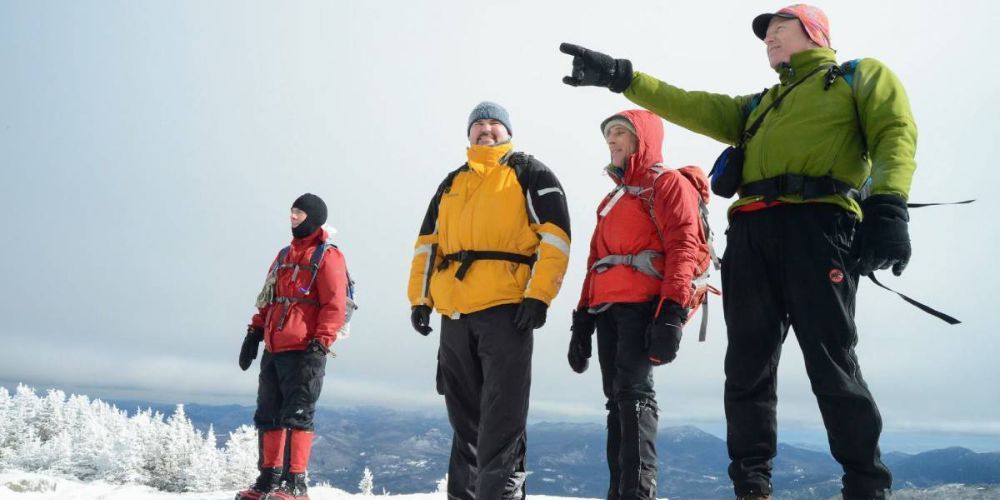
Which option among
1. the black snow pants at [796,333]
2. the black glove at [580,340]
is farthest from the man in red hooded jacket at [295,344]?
the black snow pants at [796,333]

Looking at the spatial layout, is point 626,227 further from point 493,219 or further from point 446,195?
point 446,195

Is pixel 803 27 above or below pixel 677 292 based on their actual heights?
above

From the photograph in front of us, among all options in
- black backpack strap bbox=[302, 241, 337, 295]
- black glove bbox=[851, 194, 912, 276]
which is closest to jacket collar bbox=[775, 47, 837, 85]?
black glove bbox=[851, 194, 912, 276]

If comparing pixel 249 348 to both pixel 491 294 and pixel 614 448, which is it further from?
pixel 614 448

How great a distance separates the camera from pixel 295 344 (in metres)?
7.53

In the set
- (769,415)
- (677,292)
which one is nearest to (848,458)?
(769,415)

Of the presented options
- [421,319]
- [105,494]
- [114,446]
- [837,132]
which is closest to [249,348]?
[105,494]

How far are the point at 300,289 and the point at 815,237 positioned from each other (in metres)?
5.99

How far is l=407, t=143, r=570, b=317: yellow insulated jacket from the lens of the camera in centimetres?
491

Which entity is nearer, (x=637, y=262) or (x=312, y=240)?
(x=637, y=262)

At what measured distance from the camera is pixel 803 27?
4.18m

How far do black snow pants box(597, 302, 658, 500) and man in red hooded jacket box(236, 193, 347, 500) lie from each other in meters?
3.95

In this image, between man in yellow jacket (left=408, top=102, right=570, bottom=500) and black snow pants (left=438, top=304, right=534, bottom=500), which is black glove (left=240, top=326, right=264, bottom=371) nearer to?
man in yellow jacket (left=408, top=102, right=570, bottom=500)

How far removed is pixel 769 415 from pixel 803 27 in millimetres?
2503
